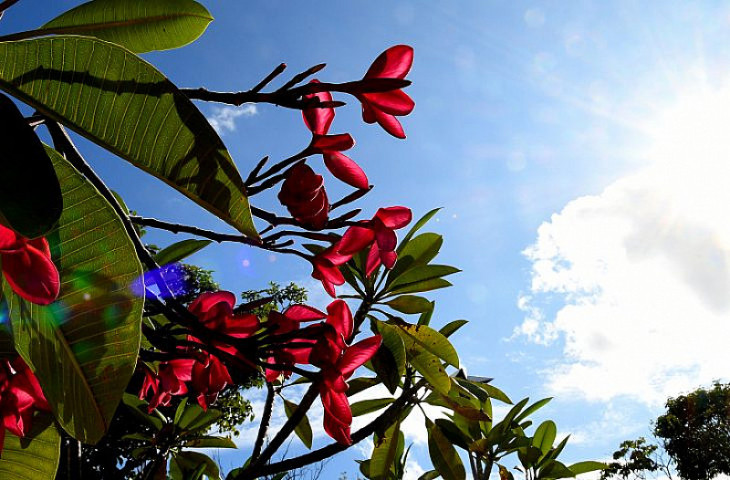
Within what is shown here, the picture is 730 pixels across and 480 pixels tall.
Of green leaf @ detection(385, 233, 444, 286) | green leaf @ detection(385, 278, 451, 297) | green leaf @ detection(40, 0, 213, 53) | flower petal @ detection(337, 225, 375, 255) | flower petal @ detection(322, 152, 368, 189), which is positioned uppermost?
green leaf @ detection(385, 233, 444, 286)

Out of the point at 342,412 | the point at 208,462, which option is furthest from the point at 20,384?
the point at 208,462

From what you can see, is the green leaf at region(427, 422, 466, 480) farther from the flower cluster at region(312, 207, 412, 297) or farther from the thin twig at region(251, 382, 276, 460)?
the flower cluster at region(312, 207, 412, 297)

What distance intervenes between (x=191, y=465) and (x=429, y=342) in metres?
1.16

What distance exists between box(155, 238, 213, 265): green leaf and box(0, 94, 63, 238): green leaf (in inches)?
38.2

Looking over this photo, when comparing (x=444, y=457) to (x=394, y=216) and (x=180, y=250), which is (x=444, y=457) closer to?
(x=180, y=250)

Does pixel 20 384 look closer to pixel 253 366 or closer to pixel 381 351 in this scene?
pixel 253 366

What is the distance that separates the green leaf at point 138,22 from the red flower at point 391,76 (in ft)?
0.82

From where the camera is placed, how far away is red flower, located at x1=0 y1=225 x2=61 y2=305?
45cm

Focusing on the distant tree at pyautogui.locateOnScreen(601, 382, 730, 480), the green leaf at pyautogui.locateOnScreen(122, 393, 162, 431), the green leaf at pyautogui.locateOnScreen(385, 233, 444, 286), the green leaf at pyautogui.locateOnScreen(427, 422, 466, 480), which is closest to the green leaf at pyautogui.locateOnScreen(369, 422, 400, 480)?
the green leaf at pyautogui.locateOnScreen(427, 422, 466, 480)

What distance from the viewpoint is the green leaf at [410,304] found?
172 cm

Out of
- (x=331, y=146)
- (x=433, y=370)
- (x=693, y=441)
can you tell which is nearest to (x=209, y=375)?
(x=331, y=146)

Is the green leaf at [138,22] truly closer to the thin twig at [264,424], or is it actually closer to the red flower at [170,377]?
the red flower at [170,377]

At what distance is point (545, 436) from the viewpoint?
2.52 m

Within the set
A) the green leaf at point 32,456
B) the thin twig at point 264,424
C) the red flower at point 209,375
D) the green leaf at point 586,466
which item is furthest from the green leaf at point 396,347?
the green leaf at point 586,466
